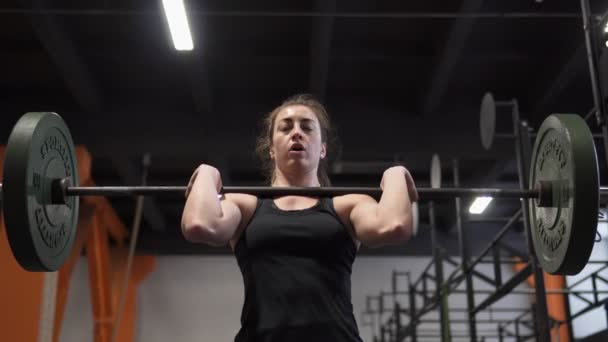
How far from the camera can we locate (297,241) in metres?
1.57

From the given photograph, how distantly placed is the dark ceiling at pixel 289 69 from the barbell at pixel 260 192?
113 inches

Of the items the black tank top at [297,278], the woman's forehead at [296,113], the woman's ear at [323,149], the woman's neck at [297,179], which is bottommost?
the black tank top at [297,278]

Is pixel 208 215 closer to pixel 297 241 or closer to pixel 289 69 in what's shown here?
pixel 297 241

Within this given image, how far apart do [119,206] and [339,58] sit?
4.79m

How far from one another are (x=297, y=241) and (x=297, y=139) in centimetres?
33

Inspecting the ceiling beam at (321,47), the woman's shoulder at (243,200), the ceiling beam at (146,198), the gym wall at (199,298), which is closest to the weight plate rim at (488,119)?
the ceiling beam at (321,47)

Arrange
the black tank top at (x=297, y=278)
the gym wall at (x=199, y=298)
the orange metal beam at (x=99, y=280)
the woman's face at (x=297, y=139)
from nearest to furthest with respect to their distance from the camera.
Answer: the black tank top at (x=297, y=278)
the woman's face at (x=297, y=139)
the orange metal beam at (x=99, y=280)
the gym wall at (x=199, y=298)

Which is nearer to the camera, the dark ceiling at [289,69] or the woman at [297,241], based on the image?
the woman at [297,241]

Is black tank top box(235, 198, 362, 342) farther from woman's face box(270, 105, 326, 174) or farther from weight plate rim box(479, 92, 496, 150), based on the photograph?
weight plate rim box(479, 92, 496, 150)

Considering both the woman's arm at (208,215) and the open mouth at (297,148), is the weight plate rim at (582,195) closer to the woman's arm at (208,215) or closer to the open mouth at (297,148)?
the open mouth at (297,148)

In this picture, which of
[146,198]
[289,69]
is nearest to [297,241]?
[289,69]

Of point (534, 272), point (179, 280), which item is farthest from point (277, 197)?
point (179, 280)

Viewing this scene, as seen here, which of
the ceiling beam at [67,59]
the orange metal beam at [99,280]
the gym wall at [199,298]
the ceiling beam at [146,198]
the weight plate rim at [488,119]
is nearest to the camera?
the weight plate rim at [488,119]

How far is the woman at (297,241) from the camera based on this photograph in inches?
59.2
